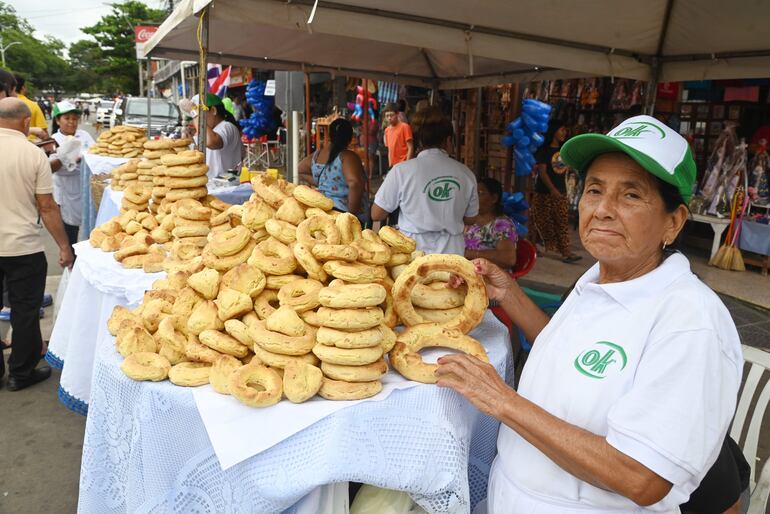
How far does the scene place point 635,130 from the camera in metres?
1.34

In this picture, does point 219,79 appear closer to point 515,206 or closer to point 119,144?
point 119,144

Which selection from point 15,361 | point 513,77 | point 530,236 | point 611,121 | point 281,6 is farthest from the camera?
point 611,121

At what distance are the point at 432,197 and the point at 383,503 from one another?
2683 mm

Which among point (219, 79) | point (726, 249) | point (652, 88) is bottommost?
point (726, 249)

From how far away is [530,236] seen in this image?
797 cm

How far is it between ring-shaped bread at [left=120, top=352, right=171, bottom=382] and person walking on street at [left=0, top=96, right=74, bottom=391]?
2919 mm

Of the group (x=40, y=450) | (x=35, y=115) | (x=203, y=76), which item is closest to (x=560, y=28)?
(x=203, y=76)

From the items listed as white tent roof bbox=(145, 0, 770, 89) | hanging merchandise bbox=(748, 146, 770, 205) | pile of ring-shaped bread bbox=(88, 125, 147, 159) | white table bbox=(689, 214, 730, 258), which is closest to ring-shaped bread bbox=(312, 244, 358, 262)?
white tent roof bbox=(145, 0, 770, 89)

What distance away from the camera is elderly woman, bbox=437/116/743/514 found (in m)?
1.12

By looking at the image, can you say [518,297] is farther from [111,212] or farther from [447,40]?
[111,212]

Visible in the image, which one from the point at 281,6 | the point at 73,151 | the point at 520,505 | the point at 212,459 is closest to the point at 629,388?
the point at 520,505

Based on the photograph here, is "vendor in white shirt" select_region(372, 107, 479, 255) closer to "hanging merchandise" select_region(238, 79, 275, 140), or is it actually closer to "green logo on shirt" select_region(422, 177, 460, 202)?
"green logo on shirt" select_region(422, 177, 460, 202)

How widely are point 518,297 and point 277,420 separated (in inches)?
38.9

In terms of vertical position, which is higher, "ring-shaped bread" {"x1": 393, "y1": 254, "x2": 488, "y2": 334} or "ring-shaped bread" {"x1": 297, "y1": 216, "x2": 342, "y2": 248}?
"ring-shaped bread" {"x1": 297, "y1": 216, "x2": 342, "y2": 248}
